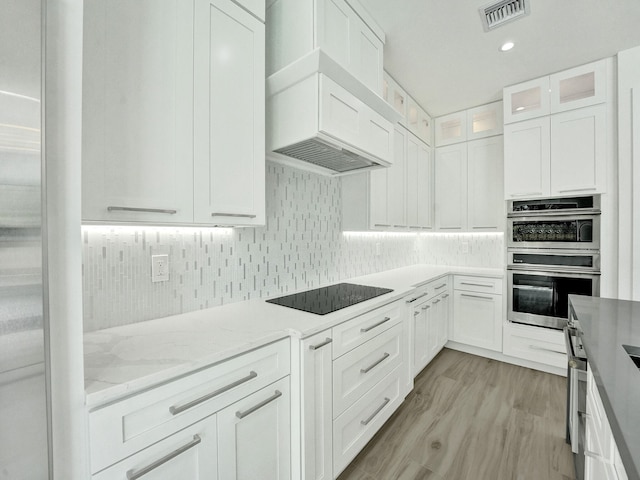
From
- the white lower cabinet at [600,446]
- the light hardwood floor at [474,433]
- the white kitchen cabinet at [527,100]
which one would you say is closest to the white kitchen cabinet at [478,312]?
the light hardwood floor at [474,433]

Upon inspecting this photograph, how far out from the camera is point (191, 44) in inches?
44.1

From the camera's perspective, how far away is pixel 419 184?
3.24 meters

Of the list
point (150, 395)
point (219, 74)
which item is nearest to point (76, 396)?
point (150, 395)

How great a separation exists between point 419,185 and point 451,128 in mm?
953

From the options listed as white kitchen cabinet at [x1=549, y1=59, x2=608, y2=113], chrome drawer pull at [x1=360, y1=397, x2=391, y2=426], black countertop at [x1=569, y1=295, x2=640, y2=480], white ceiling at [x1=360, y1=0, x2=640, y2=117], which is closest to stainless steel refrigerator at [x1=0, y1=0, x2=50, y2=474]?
black countertop at [x1=569, y1=295, x2=640, y2=480]

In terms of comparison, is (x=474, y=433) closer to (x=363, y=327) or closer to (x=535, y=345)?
(x=363, y=327)

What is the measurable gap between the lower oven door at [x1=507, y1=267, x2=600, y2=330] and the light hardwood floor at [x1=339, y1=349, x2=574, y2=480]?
545 millimetres

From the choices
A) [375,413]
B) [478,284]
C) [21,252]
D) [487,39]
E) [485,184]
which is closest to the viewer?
[21,252]

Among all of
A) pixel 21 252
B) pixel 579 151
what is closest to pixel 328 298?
pixel 21 252

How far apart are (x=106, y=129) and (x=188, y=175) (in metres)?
0.29

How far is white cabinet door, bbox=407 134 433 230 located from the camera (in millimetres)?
3027

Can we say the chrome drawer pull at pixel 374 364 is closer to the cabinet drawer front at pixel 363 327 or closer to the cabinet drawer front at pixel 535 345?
the cabinet drawer front at pixel 363 327

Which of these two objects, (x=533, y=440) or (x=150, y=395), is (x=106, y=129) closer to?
(x=150, y=395)

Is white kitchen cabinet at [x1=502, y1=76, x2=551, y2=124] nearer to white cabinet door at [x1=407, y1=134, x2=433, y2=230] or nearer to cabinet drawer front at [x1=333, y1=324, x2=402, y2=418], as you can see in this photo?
white cabinet door at [x1=407, y1=134, x2=433, y2=230]
